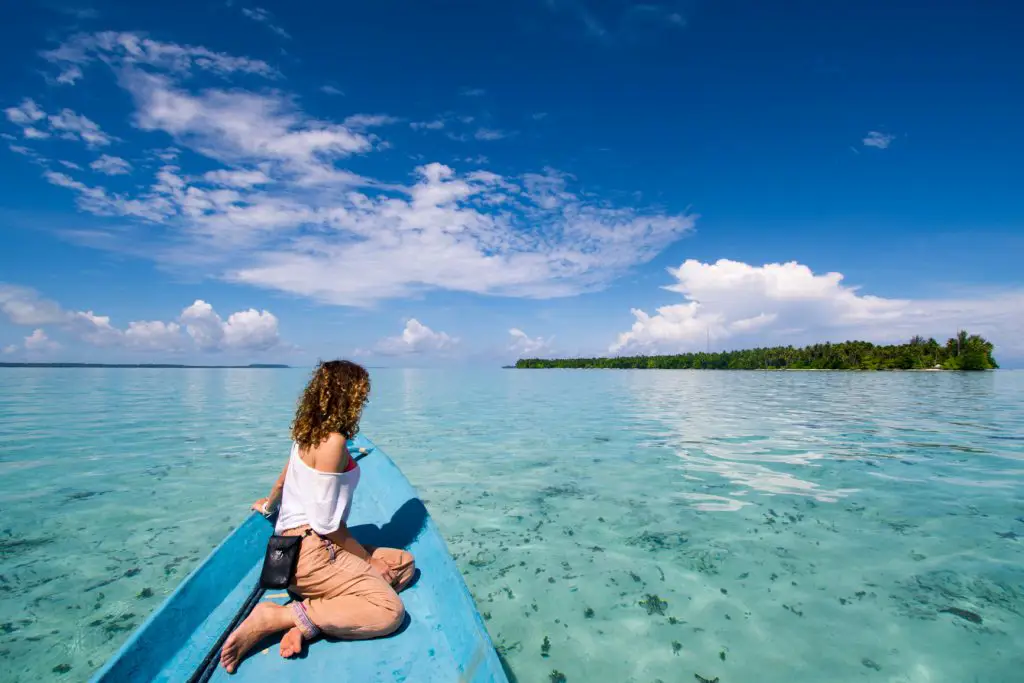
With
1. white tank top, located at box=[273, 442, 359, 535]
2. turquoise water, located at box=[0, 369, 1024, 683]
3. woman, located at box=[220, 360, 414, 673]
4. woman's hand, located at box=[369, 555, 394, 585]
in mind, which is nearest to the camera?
woman, located at box=[220, 360, 414, 673]

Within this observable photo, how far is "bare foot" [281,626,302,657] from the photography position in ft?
11.9

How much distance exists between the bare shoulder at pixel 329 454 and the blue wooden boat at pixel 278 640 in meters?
1.34

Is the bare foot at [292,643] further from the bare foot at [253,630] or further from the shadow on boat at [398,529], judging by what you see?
the shadow on boat at [398,529]

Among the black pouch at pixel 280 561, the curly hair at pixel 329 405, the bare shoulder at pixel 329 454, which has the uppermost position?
the curly hair at pixel 329 405

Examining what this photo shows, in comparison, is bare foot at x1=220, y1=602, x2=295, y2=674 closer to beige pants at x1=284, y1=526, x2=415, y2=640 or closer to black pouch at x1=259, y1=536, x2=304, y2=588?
beige pants at x1=284, y1=526, x2=415, y2=640

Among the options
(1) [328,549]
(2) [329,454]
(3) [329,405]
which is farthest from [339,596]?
(3) [329,405]

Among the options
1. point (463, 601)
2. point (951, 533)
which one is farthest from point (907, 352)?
point (463, 601)

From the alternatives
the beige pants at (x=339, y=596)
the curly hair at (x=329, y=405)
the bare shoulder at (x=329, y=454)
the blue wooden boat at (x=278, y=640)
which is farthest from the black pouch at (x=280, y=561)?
the curly hair at (x=329, y=405)

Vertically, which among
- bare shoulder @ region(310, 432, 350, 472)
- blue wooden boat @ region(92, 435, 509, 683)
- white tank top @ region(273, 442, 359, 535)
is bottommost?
blue wooden boat @ region(92, 435, 509, 683)

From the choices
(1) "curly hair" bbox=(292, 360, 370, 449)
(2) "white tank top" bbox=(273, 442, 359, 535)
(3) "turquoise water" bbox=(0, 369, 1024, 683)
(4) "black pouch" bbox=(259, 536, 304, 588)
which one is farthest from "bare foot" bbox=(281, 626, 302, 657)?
(3) "turquoise water" bbox=(0, 369, 1024, 683)

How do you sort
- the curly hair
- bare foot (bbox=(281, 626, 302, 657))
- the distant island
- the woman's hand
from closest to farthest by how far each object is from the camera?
bare foot (bbox=(281, 626, 302, 657)) → the curly hair → the woman's hand → the distant island

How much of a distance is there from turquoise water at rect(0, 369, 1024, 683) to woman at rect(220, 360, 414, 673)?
1671mm

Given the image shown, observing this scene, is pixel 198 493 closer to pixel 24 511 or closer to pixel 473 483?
pixel 24 511

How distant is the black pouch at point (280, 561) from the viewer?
402cm
